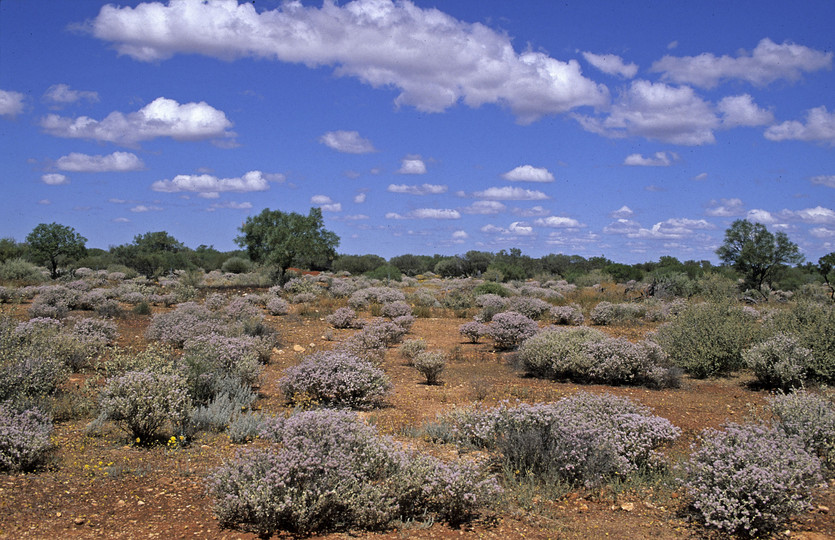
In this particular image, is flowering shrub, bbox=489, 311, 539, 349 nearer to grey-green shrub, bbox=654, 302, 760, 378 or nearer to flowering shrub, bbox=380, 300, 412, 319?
grey-green shrub, bbox=654, 302, 760, 378

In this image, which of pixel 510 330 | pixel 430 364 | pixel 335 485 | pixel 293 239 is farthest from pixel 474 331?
pixel 293 239

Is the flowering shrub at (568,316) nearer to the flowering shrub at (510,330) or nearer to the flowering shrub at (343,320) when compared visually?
the flowering shrub at (510,330)

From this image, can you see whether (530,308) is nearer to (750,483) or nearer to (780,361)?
(780,361)

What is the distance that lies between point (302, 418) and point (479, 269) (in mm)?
53808

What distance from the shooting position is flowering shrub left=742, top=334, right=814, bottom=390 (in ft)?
35.4

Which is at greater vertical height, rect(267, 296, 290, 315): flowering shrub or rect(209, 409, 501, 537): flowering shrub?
rect(267, 296, 290, 315): flowering shrub

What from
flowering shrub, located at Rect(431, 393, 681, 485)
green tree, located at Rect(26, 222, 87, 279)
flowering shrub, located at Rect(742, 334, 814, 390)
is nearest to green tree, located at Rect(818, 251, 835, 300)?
flowering shrub, located at Rect(742, 334, 814, 390)

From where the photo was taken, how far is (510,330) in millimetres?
15914

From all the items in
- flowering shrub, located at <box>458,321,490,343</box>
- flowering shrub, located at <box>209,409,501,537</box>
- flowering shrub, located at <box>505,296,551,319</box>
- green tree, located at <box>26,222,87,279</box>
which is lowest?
flowering shrub, located at <box>209,409,501,537</box>

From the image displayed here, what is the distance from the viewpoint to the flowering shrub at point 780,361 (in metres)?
10.8

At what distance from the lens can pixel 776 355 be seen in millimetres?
11164

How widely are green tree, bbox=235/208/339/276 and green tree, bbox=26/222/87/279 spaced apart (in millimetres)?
10316

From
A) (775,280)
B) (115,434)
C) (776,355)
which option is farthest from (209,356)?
(775,280)

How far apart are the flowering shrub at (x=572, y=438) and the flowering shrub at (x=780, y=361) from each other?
5.08 m
